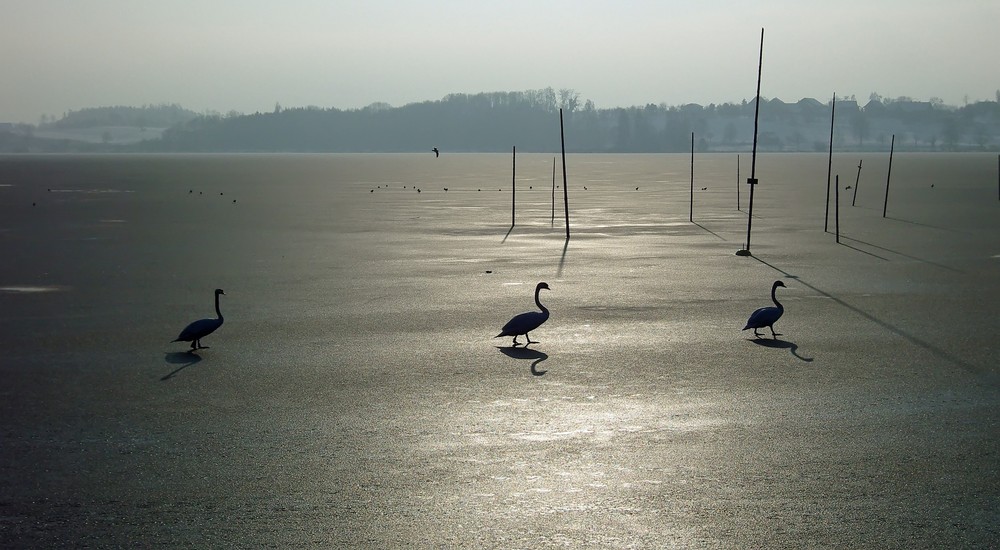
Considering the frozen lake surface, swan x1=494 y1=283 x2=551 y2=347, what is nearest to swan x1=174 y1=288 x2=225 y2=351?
the frozen lake surface

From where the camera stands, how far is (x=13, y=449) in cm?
1084

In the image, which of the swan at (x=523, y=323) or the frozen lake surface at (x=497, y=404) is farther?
the swan at (x=523, y=323)

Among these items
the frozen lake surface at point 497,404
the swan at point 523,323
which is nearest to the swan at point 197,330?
the frozen lake surface at point 497,404

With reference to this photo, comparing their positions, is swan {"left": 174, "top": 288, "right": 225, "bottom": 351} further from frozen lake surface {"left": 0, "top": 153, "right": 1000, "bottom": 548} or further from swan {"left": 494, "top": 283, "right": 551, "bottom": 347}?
swan {"left": 494, "top": 283, "right": 551, "bottom": 347}

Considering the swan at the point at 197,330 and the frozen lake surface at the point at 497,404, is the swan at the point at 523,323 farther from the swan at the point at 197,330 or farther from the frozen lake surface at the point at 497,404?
the swan at the point at 197,330

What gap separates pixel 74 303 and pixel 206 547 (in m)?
14.2

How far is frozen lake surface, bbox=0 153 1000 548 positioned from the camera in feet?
28.8

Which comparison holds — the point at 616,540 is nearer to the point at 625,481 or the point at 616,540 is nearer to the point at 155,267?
the point at 625,481

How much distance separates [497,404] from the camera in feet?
41.1

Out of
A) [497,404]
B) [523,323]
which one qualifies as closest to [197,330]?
[523,323]

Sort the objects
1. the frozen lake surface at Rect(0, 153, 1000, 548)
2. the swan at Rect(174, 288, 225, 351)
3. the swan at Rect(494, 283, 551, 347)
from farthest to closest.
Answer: the swan at Rect(494, 283, 551, 347), the swan at Rect(174, 288, 225, 351), the frozen lake surface at Rect(0, 153, 1000, 548)

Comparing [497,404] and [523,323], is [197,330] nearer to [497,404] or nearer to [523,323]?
[523,323]

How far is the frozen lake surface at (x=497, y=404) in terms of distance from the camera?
8773 millimetres

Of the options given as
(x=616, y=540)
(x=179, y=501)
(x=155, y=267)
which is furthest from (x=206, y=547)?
(x=155, y=267)
